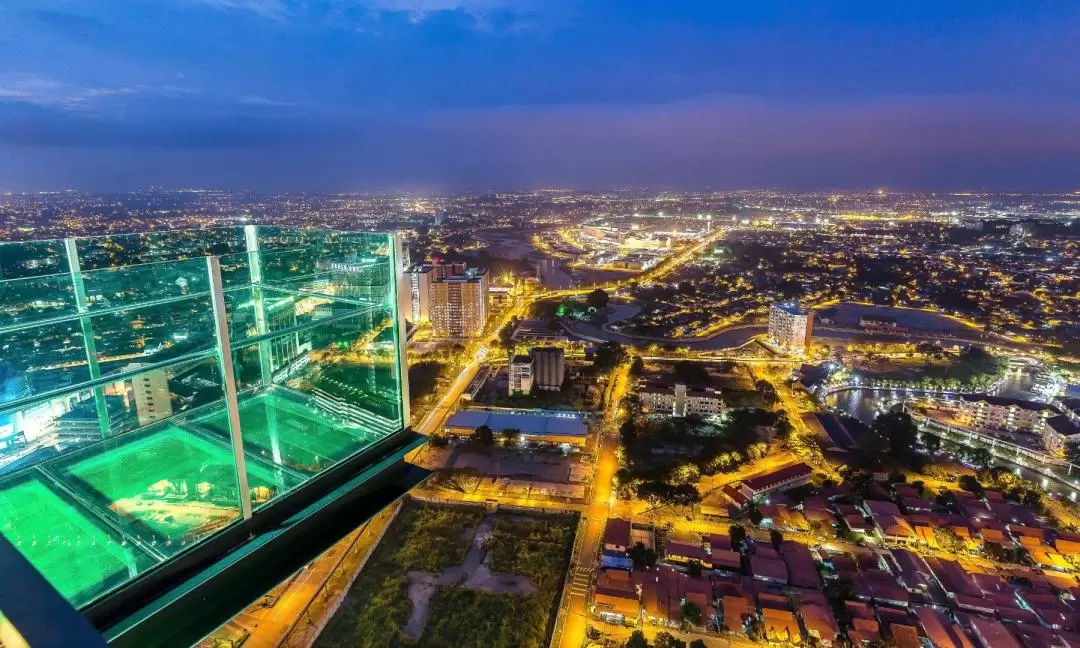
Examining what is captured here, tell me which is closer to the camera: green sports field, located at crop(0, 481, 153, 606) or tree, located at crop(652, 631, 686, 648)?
green sports field, located at crop(0, 481, 153, 606)

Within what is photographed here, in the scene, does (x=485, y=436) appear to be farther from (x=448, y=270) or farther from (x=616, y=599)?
(x=448, y=270)

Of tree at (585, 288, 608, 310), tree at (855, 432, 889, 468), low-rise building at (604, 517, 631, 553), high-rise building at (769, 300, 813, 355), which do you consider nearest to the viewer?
low-rise building at (604, 517, 631, 553)

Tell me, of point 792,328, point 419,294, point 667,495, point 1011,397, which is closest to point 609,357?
point 792,328

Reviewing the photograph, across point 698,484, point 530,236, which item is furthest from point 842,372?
point 530,236

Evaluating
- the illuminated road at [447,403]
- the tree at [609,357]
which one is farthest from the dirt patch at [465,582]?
the tree at [609,357]

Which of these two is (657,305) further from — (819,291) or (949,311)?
(949,311)

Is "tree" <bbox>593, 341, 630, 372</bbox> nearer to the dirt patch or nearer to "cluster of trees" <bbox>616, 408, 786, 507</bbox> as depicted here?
"cluster of trees" <bbox>616, 408, 786, 507</bbox>

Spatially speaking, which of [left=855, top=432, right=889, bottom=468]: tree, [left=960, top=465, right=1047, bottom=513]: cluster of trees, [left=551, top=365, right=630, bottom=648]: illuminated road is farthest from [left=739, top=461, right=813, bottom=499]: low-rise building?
[left=960, top=465, right=1047, bottom=513]: cluster of trees
